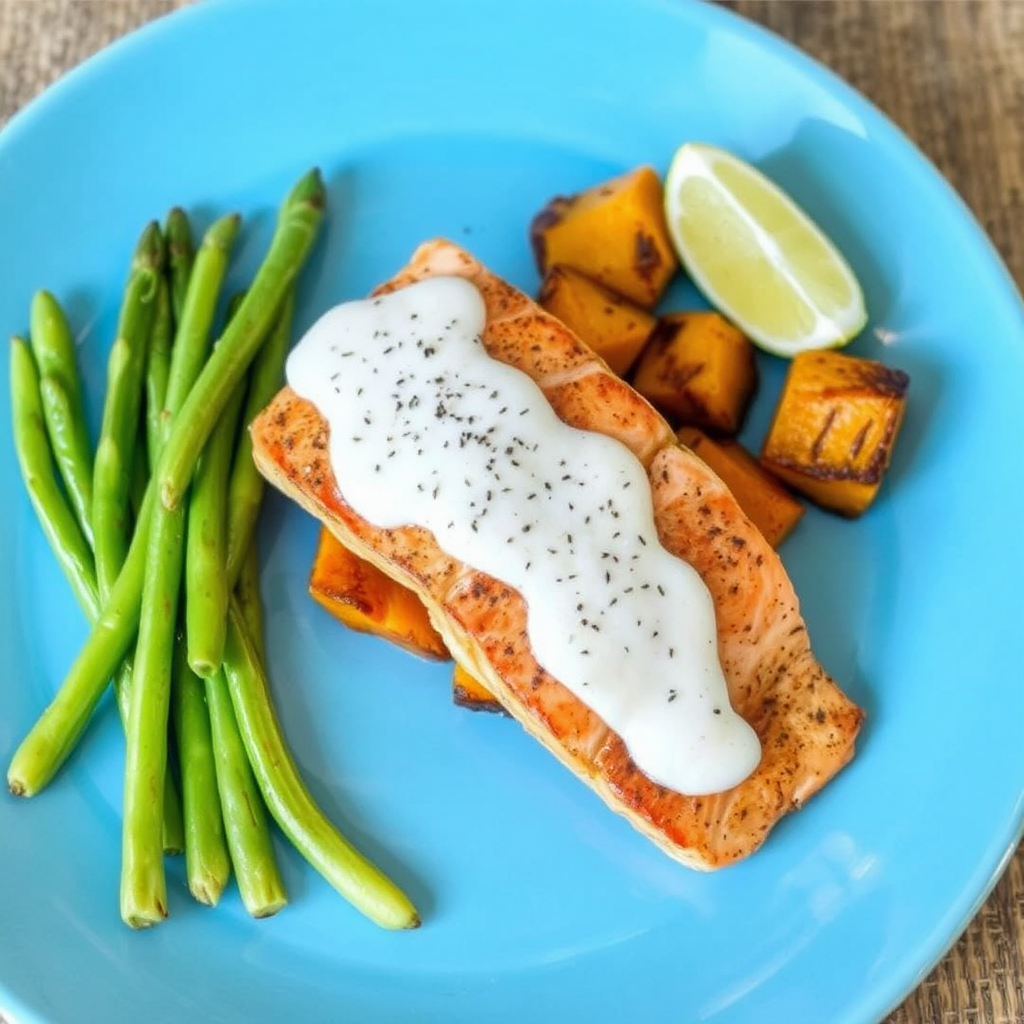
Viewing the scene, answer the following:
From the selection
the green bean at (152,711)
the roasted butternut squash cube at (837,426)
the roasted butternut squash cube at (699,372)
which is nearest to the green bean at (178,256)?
the green bean at (152,711)

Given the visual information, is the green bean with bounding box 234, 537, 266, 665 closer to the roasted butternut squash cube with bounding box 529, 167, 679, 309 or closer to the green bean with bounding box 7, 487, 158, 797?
the green bean with bounding box 7, 487, 158, 797

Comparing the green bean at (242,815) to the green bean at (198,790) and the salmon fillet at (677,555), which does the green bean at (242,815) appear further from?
the salmon fillet at (677,555)

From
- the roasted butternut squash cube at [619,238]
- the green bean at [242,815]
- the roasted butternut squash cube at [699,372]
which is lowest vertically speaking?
the green bean at [242,815]

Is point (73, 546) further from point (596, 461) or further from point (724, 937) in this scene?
point (724, 937)

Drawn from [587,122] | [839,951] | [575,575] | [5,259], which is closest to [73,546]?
[5,259]

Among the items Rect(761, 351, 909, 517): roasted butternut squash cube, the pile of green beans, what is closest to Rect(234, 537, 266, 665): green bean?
the pile of green beans

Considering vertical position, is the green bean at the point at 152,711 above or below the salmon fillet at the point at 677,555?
below
